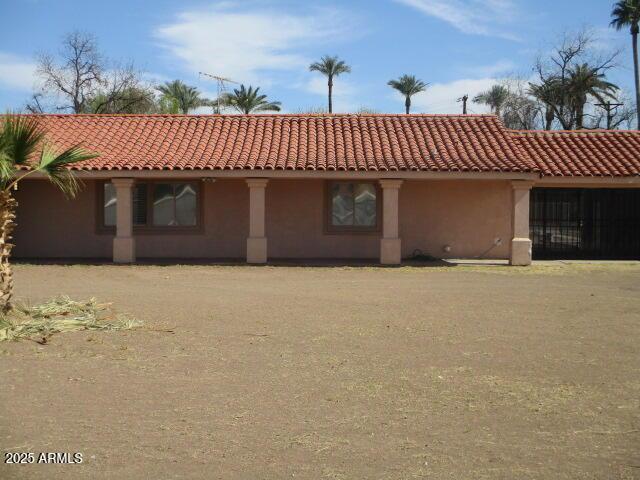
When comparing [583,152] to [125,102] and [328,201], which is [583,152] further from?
[125,102]

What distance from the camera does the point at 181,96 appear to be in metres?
49.3

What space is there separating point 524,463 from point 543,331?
5.34m

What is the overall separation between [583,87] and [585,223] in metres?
26.5

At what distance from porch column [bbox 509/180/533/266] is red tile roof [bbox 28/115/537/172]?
21.4 inches

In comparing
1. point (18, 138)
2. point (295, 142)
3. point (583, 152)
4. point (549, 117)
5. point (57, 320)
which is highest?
point (549, 117)

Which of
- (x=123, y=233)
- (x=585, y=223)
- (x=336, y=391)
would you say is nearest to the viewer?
(x=336, y=391)

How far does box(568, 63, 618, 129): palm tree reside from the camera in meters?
45.8

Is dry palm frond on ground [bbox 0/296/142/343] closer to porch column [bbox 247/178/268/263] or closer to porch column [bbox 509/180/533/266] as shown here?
porch column [bbox 247/178/268/263]

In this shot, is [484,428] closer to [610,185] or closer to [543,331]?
[543,331]

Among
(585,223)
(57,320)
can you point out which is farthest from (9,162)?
(585,223)

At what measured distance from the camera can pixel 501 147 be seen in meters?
21.0

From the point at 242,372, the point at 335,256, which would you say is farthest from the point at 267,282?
the point at 242,372

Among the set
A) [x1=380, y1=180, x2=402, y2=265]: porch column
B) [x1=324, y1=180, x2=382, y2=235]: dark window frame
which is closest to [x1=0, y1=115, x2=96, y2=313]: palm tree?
[x1=380, y1=180, x2=402, y2=265]: porch column

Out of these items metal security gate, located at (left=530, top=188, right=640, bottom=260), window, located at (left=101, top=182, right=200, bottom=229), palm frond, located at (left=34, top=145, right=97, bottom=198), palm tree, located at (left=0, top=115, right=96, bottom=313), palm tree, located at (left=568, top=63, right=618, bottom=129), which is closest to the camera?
palm tree, located at (left=0, top=115, right=96, bottom=313)
